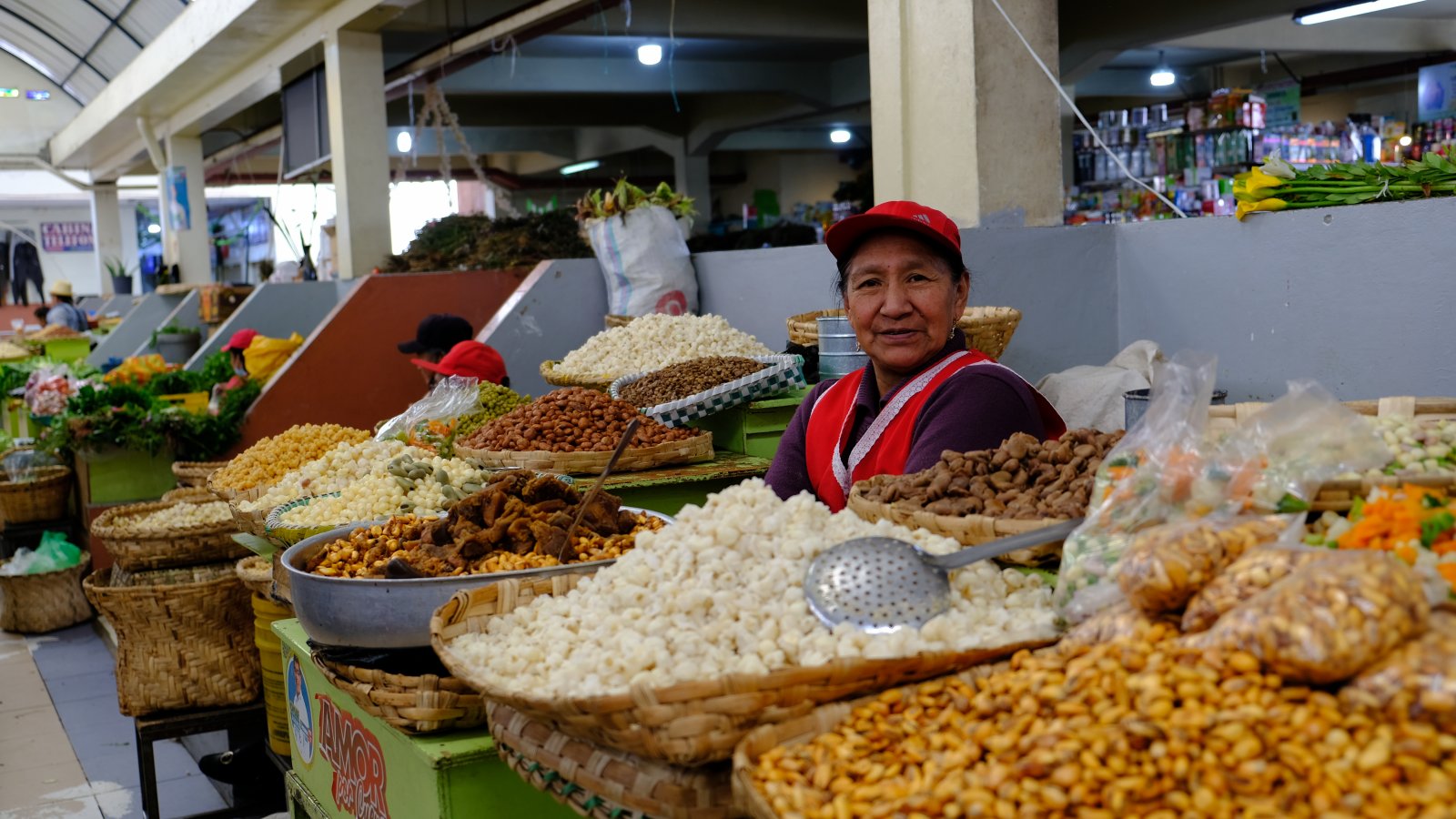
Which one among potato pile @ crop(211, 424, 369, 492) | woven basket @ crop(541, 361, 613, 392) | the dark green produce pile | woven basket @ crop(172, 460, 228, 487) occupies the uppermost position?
the dark green produce pile

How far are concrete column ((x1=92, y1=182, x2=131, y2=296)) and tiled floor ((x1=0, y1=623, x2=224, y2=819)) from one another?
1476 cm

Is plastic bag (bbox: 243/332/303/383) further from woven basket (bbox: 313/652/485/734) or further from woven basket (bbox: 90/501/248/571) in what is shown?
woven basket (bbox: 313/652/485/734)

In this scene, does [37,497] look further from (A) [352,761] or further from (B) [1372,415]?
(B) [1372,415]

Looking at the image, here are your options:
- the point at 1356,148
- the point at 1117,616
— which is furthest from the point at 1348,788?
the point at 1356,148

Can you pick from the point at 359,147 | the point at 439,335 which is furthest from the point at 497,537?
the point at 359,147

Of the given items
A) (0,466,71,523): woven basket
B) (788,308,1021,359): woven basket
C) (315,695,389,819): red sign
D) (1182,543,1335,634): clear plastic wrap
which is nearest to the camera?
(1182,543,1335,634): clear plastic wrap

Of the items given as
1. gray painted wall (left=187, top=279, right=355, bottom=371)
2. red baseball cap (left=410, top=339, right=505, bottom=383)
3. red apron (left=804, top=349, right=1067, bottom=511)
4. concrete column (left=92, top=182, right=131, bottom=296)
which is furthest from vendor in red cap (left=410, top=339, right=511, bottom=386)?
concrete column (left=92, top=182, right=131, bottom=296)

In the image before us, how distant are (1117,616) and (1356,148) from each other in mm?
10236

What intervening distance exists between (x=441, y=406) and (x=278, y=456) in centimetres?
58

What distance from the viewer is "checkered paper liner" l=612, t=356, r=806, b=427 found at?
365cm

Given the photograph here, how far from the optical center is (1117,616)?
4.31 ft

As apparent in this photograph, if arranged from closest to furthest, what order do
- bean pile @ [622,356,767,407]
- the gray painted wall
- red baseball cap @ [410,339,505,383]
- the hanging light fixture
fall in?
bean pile @ [622,356,767,407] → red baseball cap @ [410,339,505,383] → the gray painted wall → the hanging light fixture

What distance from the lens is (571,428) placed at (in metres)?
3.45

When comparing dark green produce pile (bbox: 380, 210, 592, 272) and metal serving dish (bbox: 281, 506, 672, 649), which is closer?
metal serving dish (bbox: 281, 506, 672, 649)
